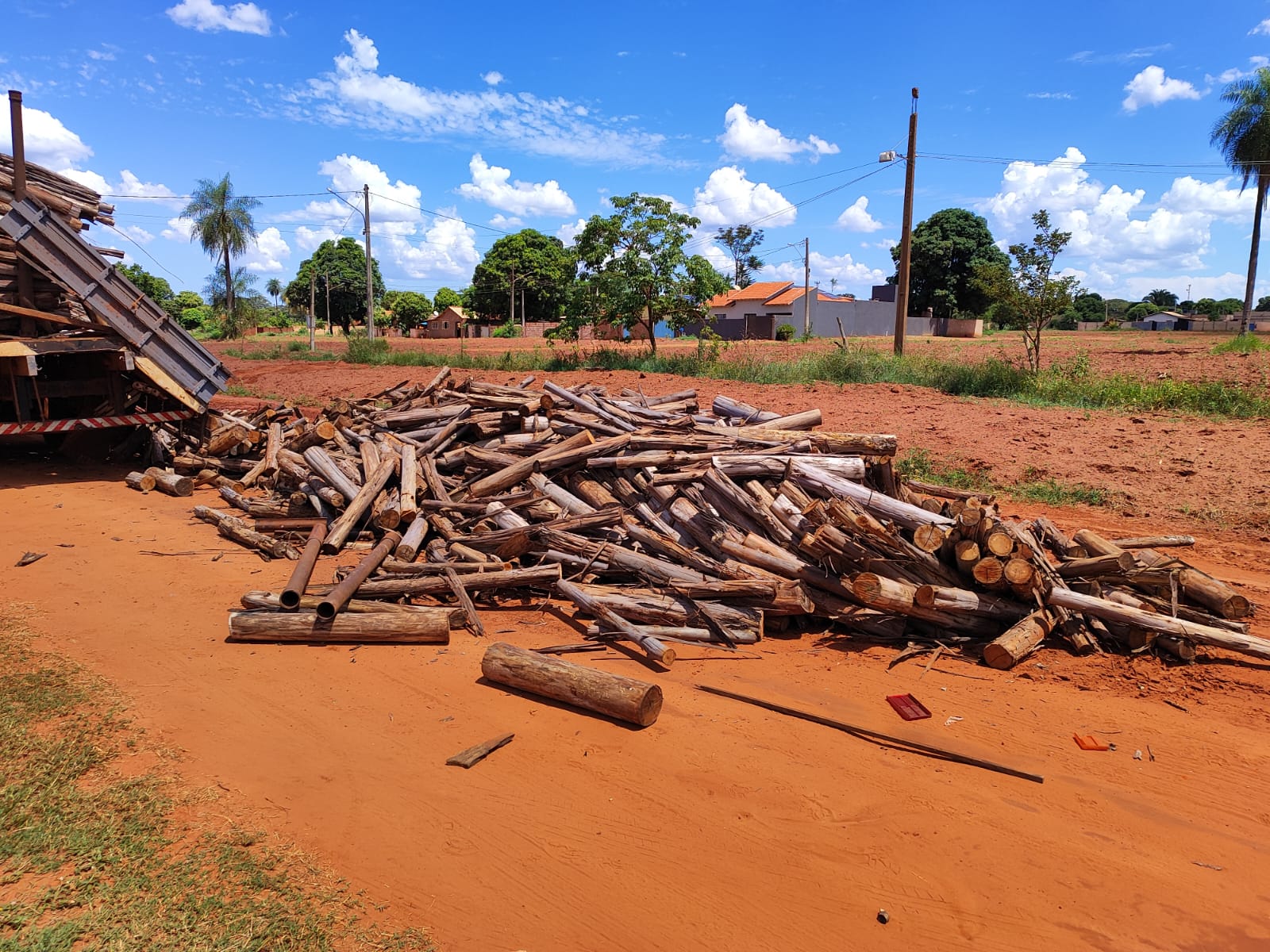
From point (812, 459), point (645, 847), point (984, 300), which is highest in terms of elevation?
point (984, 300)

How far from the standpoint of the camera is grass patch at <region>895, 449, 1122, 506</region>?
10906 mm

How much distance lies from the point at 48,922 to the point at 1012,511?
35.1 ft

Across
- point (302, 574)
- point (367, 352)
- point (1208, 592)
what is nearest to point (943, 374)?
point (1208, 592)

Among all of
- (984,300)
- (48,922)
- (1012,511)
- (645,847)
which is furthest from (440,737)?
(984,300)

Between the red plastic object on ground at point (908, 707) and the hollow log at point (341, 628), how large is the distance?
3584mm

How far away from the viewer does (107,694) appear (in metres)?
5.27

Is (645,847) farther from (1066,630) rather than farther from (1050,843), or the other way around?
(1066,630)

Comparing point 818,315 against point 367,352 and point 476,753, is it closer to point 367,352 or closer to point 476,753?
point 367,352

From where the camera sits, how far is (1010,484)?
461 inches

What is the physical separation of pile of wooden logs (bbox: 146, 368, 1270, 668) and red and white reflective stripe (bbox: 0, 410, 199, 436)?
8.99 feet

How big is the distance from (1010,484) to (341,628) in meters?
9.86

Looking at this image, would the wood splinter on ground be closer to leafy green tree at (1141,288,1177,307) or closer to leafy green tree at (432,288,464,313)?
leafy green tree at (432,288,464,313)

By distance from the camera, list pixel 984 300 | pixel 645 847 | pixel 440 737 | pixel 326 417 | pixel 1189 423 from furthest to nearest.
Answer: pixel 984 300, pixel 1189 423, pixel 326 417, pixel 440 737, pixel 645 847

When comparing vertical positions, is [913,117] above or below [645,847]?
above
